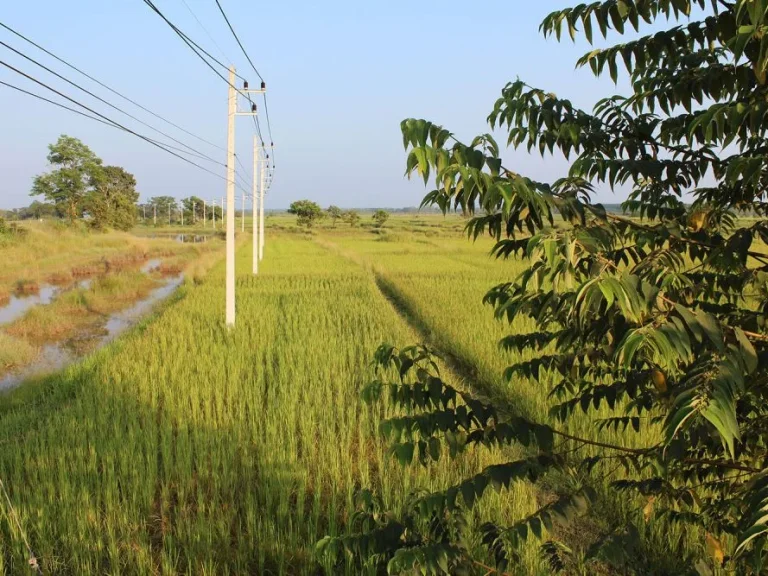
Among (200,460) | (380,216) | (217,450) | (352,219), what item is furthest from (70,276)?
(352,219)

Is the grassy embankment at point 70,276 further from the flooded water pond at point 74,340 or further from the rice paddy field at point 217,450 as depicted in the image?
the rice paddy field at point 217,450

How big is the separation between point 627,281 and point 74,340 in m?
A: 13.6

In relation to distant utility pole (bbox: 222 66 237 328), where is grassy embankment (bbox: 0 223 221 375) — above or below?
below

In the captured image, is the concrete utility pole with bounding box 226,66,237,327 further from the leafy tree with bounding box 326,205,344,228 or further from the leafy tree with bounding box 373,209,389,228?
Result: the leafy tree with bounding box 326,205,344,228

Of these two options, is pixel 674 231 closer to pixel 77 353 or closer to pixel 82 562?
pixel 82 562

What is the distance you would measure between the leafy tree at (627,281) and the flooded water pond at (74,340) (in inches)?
357

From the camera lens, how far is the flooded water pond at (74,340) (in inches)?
361

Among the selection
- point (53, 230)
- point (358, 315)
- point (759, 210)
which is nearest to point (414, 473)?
point (759, 210)

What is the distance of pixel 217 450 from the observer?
448cm

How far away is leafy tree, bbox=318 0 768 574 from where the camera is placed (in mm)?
1148

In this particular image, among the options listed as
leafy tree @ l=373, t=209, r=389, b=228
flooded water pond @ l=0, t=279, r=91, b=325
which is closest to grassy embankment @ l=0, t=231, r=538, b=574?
flooded water pond @ l=0, t=279, r=91, b=325

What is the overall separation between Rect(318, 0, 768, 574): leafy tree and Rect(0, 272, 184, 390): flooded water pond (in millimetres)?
9061

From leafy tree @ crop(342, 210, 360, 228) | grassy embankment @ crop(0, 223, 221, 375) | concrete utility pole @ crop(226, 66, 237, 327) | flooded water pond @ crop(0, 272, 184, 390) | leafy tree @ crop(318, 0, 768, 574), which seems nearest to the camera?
leafy tree @ crop(318, 0, 768, 574)

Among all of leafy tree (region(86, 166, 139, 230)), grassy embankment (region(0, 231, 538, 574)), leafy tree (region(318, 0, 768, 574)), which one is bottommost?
grassy embankment (region(0, 231, 538, 574))
